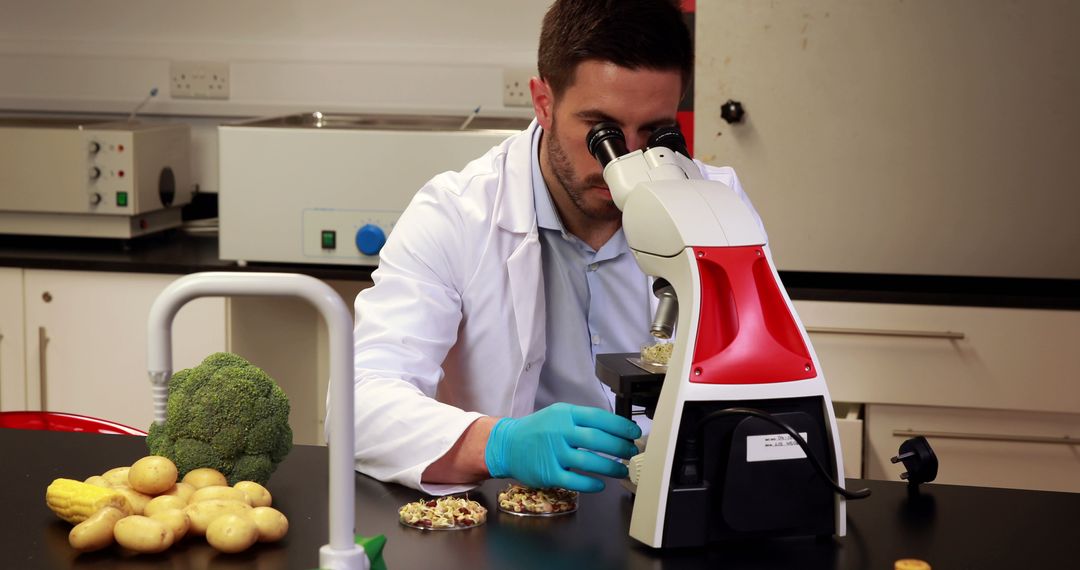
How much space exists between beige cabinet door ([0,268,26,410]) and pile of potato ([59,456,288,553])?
5.36ft

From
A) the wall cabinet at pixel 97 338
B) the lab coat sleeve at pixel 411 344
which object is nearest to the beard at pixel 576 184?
the lab coat sleeve at pixel 411 344

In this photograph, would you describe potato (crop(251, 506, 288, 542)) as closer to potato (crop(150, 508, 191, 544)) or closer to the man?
potato (crop(150, 508, 191, 544))

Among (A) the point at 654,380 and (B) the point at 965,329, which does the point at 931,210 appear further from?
(A) the point at 654,380

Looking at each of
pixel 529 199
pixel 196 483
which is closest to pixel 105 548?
pixel 196 483

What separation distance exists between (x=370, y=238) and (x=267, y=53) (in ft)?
2.93

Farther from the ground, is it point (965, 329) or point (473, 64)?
point (473, 64)

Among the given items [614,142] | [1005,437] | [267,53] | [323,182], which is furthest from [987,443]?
[267,53]

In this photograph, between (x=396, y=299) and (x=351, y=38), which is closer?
(x=396, y=299)

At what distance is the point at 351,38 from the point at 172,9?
0.50m

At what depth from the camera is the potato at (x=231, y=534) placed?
3.24ft

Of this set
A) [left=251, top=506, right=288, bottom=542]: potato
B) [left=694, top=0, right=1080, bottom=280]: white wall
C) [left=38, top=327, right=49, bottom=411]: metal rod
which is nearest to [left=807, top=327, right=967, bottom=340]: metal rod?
[left=694, top=0, right=1080, bottom=280]: white wall

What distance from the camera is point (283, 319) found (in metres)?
2.68

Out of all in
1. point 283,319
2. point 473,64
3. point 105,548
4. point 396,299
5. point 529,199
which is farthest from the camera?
point 473,64

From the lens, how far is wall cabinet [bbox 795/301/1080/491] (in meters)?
2.14
